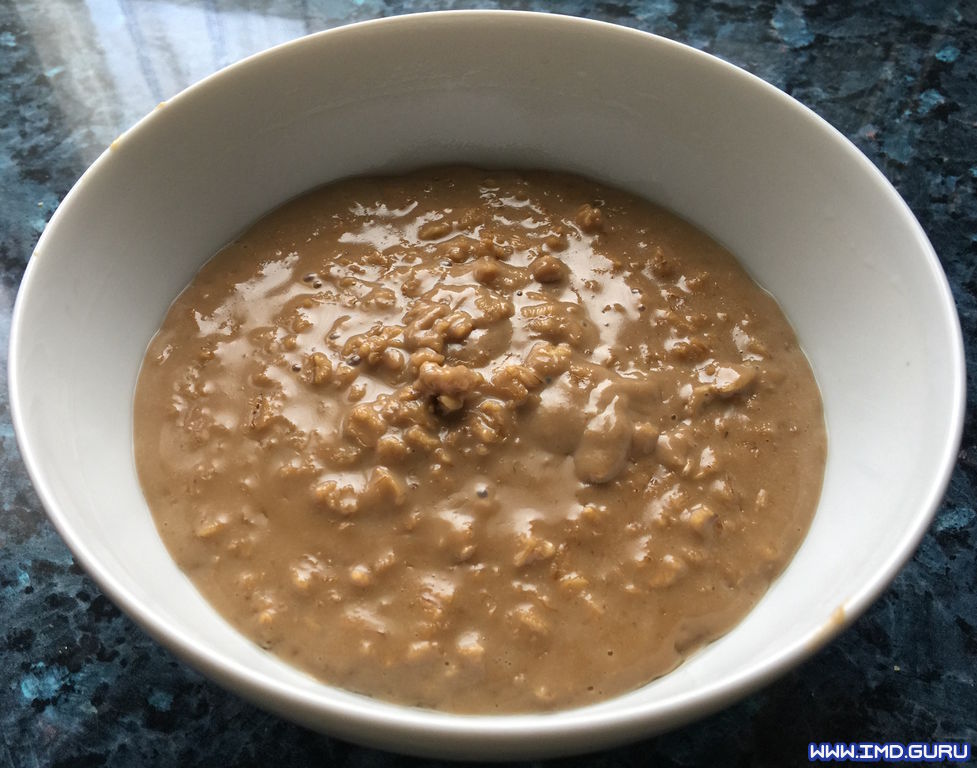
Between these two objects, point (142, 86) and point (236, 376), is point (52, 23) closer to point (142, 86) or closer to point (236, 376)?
point (142, 86)

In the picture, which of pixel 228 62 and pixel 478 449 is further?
pixel 228 62

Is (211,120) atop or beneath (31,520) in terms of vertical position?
atop

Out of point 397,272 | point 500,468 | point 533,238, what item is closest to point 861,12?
point 533,238

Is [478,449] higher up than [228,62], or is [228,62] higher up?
[228,62]
